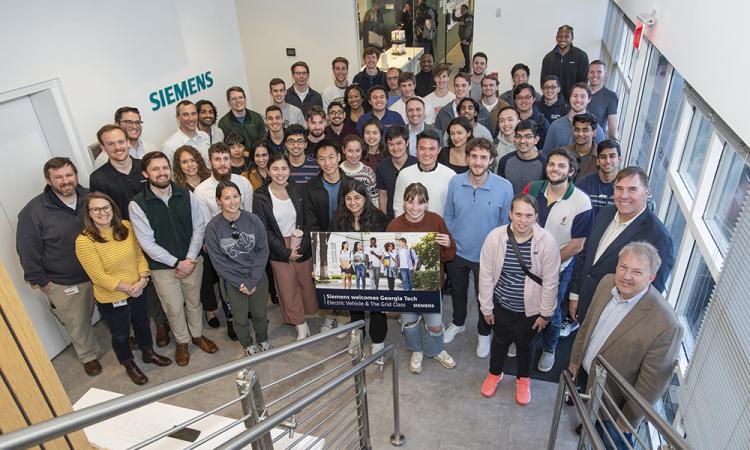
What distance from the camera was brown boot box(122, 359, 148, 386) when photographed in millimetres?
4324

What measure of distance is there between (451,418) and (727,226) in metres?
2.34

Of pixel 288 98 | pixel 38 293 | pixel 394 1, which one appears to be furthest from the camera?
pixel 394 1

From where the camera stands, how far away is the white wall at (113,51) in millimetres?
4352

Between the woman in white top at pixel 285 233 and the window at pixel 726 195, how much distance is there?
2997 mm

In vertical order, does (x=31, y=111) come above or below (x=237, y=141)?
above

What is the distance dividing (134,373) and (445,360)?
271 cm

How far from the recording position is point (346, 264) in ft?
12.6

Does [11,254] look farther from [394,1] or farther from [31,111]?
[394,1]

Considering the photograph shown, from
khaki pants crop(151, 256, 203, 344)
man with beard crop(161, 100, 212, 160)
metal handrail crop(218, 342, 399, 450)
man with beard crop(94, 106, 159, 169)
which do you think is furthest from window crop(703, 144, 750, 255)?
man with beard crop(94, 106, 159, 169)

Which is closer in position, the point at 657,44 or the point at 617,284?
the point at 617,284

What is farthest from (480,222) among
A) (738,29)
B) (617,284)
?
(738,29)

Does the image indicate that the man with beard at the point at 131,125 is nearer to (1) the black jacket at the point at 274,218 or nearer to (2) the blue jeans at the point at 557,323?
(1) the black jacket at the point at 274,218

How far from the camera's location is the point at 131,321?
439 cm

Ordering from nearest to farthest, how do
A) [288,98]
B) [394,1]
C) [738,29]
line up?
[738,29]
[288,98]
[394,1]
